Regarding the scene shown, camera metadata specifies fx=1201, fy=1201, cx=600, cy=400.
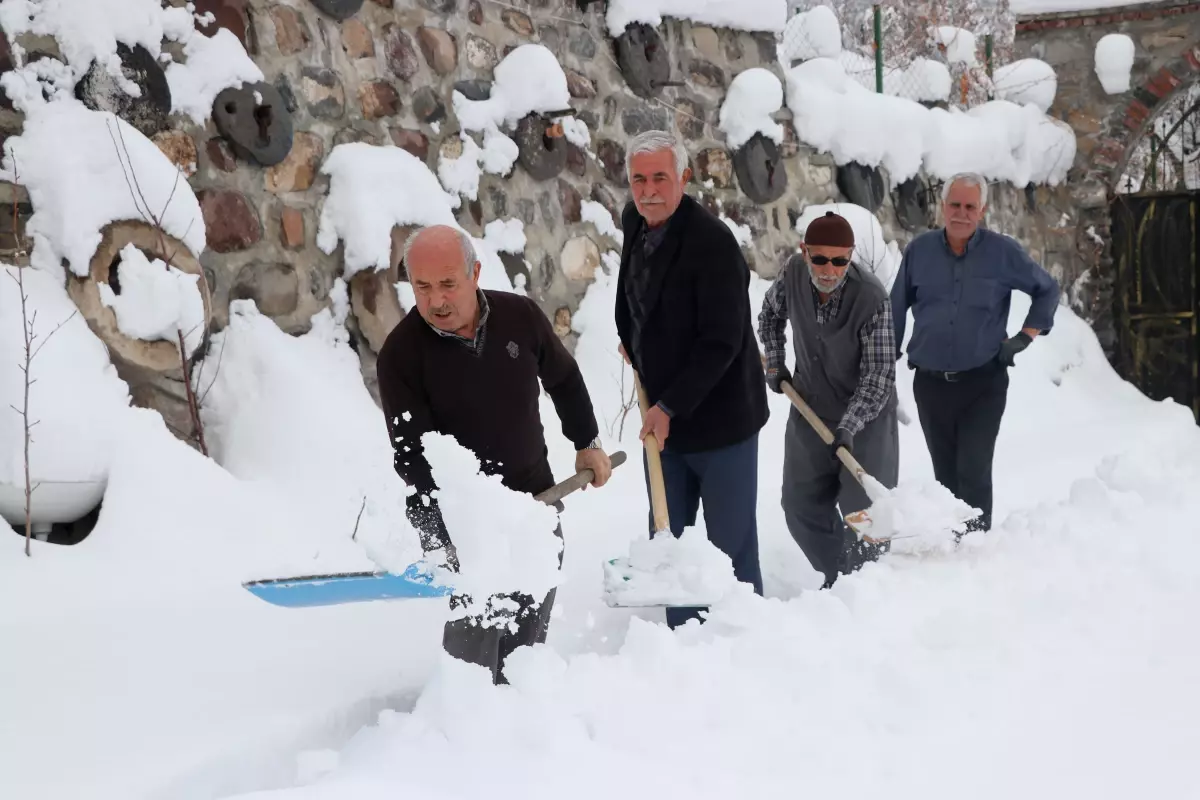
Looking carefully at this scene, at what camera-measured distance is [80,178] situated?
3779mm

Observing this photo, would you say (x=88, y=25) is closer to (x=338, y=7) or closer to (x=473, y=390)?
(x=338, y=7)

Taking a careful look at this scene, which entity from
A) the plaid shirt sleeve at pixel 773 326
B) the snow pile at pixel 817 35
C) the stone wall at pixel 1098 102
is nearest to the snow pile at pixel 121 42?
the plaid shirt sleeve at pixel 773 326

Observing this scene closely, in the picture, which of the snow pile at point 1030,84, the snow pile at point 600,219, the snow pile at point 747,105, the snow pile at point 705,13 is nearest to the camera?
→ the snow pile at point 600,219

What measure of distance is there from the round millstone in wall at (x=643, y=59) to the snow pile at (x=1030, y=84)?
479cm

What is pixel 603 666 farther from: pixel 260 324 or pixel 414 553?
pixel 260 324

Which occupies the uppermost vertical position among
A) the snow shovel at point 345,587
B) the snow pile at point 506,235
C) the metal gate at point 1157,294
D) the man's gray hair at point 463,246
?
the man's gray hair at point 463,246

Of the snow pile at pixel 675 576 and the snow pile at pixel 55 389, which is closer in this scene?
the snow pile at pixel 675 576

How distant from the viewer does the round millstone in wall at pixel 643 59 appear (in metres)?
6.25

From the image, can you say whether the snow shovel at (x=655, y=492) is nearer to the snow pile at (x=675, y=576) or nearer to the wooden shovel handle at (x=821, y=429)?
the snow pile at (x=675, y=576)

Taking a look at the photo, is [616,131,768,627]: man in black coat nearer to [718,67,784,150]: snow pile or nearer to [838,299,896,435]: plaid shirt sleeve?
[838,299,896,435]: plaid shirt sleeve

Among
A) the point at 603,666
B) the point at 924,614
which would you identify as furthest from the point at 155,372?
the point at 924,614

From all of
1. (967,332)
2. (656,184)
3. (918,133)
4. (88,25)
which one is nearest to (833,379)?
(967,332)

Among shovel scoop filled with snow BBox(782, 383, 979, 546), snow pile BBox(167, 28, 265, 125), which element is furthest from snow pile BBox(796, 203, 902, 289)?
snow pile BBox(167, 28, 265, 125)

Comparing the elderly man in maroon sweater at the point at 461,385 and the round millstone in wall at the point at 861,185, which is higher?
the round millstone in wall at the point at 861,185
